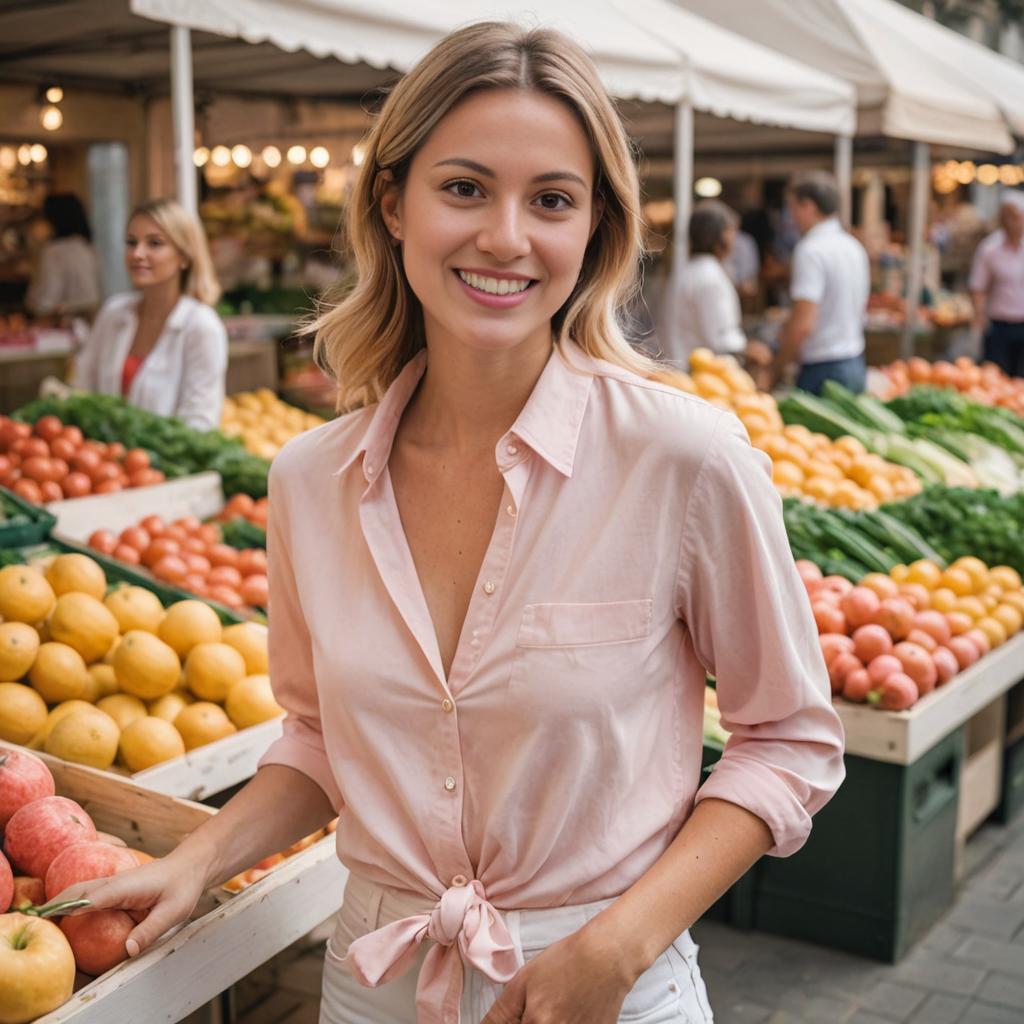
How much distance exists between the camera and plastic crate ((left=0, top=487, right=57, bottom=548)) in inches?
155

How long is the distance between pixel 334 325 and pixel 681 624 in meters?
0.69

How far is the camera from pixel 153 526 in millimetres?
4402

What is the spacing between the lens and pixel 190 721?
10.1 ft

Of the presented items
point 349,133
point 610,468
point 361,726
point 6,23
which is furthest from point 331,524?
point 349,133

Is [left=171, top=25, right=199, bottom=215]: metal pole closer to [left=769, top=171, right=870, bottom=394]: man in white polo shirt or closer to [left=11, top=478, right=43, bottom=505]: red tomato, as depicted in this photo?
[left=11, top=478, right=43, bottom=505]: red tomato

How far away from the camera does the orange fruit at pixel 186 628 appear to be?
329 cm

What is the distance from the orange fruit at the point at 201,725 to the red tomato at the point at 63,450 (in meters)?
2.09

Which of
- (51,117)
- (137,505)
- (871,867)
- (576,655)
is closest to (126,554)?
(137,505)

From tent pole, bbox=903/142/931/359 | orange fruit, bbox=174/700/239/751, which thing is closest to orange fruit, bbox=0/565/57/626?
orange fruit, bbox=174/700/239/751

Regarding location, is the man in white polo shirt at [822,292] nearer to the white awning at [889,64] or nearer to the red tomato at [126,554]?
the white awning at [889,64]

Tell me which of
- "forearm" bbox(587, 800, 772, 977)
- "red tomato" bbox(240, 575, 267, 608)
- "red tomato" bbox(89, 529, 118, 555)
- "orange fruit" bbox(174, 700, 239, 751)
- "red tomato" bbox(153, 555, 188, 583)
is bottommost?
"orange fruit" bbox(174, 700, 239, 751)

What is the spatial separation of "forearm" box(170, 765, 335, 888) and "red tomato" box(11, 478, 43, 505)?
119 inches

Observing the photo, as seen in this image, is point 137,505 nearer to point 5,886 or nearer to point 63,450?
point 63,450

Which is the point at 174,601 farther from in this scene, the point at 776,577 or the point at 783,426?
the point at 783,426
